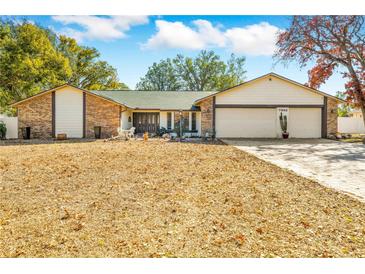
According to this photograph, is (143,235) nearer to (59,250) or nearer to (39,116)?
(59,250)

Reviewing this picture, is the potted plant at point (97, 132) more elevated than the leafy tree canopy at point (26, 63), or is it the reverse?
the leafy tree canopy at point (26, 63)

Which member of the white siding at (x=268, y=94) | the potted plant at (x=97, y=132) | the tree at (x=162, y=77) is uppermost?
the tree at (x=162, y=77)

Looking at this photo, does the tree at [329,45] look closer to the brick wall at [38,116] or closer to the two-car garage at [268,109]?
the two-car garage at [268,109]

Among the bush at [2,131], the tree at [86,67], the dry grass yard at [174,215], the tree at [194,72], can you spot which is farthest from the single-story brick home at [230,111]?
the tree at [194,72]

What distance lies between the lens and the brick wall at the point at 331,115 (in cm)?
1838

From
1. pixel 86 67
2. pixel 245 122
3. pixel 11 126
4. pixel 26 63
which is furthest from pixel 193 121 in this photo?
pixel 86 67

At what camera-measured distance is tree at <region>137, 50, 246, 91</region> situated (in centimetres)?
4388

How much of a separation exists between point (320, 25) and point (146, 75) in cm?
3232

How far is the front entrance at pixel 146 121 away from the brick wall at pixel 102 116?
426 cm

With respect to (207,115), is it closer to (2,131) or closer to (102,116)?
(102,116)

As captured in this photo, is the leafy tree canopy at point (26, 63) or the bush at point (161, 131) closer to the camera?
the bush at point (161, 131)
